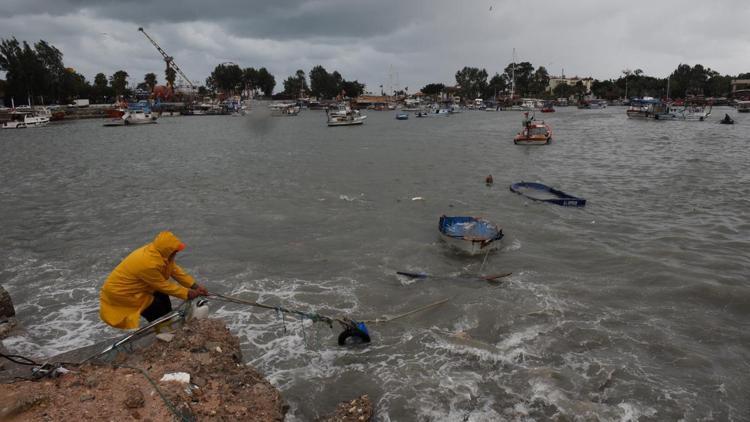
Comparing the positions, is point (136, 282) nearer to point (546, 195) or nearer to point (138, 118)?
point (546, 195)

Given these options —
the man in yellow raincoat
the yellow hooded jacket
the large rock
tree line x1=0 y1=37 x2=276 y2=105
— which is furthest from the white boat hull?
tree line x1=0 y1=37 x2=276 y2=105

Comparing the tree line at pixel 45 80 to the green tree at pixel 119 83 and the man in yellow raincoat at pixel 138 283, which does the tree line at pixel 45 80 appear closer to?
the green tree at pixel 119 83

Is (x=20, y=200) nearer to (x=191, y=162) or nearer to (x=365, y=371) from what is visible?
(x=191, y=162)

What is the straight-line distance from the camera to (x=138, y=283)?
762 cm

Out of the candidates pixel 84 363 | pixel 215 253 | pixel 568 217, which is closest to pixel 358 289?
pixel 215 253

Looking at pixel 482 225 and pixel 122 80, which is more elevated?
pixel 122 80

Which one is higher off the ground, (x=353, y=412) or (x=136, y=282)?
(x=136, y=282)

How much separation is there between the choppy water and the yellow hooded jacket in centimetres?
310

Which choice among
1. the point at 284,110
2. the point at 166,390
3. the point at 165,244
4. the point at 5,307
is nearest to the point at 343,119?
the point at 284,110

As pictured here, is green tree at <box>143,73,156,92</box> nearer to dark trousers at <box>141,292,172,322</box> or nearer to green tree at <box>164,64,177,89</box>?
green tree at <box>164,64,177,89</box>

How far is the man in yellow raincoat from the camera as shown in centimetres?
748

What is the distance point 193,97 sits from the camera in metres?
172

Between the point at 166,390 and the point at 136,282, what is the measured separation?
2205 millimetres

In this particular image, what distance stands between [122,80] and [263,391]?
173 m
